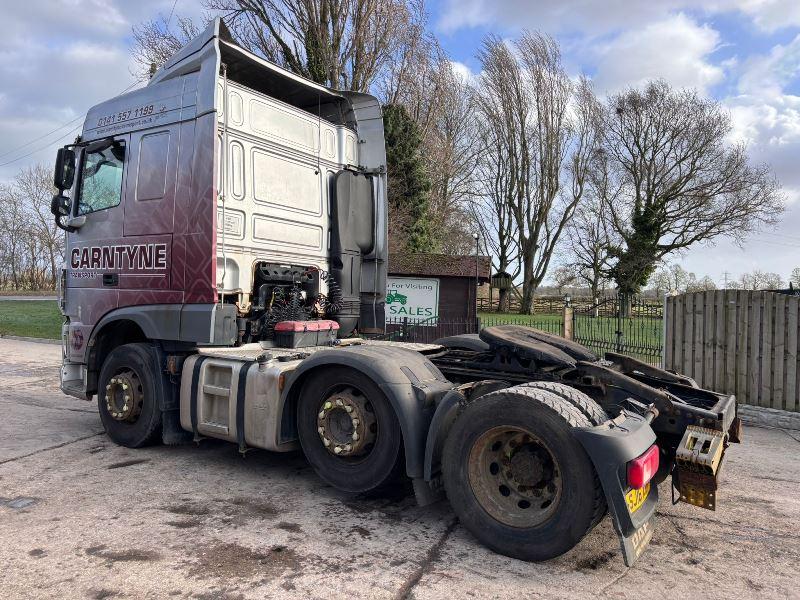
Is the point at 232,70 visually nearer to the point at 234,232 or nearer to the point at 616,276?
the point at 234,232

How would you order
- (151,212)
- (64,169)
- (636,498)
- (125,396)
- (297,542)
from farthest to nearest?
(64,169) → (125,396) → (151,212) → (297,542) → (636,498)

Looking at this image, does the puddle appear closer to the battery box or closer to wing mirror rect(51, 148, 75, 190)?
the battery box

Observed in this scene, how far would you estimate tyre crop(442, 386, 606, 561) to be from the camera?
328cm

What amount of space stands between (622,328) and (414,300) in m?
4.11

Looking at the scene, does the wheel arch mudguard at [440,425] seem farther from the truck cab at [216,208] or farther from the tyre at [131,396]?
the tyre at [131,396]

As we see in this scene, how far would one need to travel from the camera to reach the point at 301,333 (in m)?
5.76

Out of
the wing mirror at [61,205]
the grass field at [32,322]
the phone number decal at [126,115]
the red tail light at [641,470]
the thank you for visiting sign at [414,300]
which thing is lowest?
the grass field at [32,322]

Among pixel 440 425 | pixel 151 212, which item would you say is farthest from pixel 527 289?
pixel 440 425

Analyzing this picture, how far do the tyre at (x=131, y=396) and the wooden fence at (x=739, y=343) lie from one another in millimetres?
7257

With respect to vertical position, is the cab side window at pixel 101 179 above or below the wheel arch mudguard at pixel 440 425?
above

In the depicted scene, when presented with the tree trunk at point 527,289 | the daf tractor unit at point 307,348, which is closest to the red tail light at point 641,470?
the daf tractor unit at point 307,348

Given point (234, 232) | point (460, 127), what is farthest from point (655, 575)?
point (460, 127)

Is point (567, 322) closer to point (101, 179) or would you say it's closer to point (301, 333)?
point (301, 333)

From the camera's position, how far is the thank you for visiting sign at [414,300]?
12195 mm
